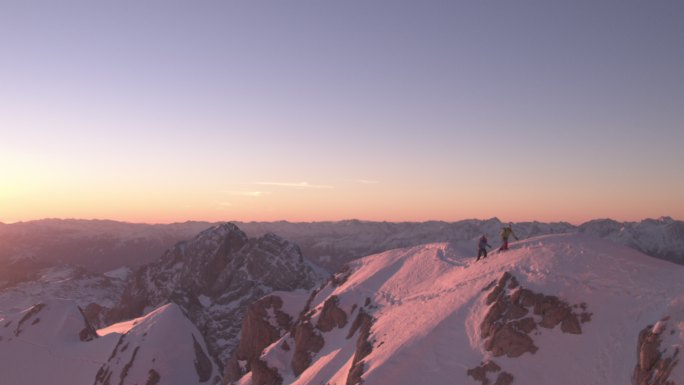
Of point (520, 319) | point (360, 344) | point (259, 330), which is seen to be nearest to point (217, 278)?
point (259, 330)

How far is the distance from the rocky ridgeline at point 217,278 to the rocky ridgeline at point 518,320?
132 metres

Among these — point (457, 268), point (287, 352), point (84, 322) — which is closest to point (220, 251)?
point (84, 322)

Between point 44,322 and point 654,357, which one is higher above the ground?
point 654,357

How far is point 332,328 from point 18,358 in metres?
60.2

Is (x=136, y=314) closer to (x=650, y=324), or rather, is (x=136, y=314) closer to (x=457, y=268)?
(x=457, y=268)

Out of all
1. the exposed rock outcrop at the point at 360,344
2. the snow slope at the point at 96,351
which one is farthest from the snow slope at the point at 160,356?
the exposed rock outcrop at the point at 360,344

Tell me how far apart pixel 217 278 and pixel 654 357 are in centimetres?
17472

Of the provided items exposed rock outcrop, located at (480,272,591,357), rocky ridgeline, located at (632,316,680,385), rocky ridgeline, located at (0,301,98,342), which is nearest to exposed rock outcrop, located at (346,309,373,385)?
exposed rock outcrop, located at (480,272,591,357)

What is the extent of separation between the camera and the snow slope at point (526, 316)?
25.4 meters

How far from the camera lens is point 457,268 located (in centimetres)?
4331

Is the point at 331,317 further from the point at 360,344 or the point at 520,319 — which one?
the point at 520,319

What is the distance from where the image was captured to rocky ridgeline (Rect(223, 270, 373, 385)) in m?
39.9

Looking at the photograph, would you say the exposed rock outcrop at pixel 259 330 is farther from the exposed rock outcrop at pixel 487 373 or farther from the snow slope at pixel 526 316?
the exposed rock outcrop at pixel 487 373

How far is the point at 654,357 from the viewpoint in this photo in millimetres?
22562
